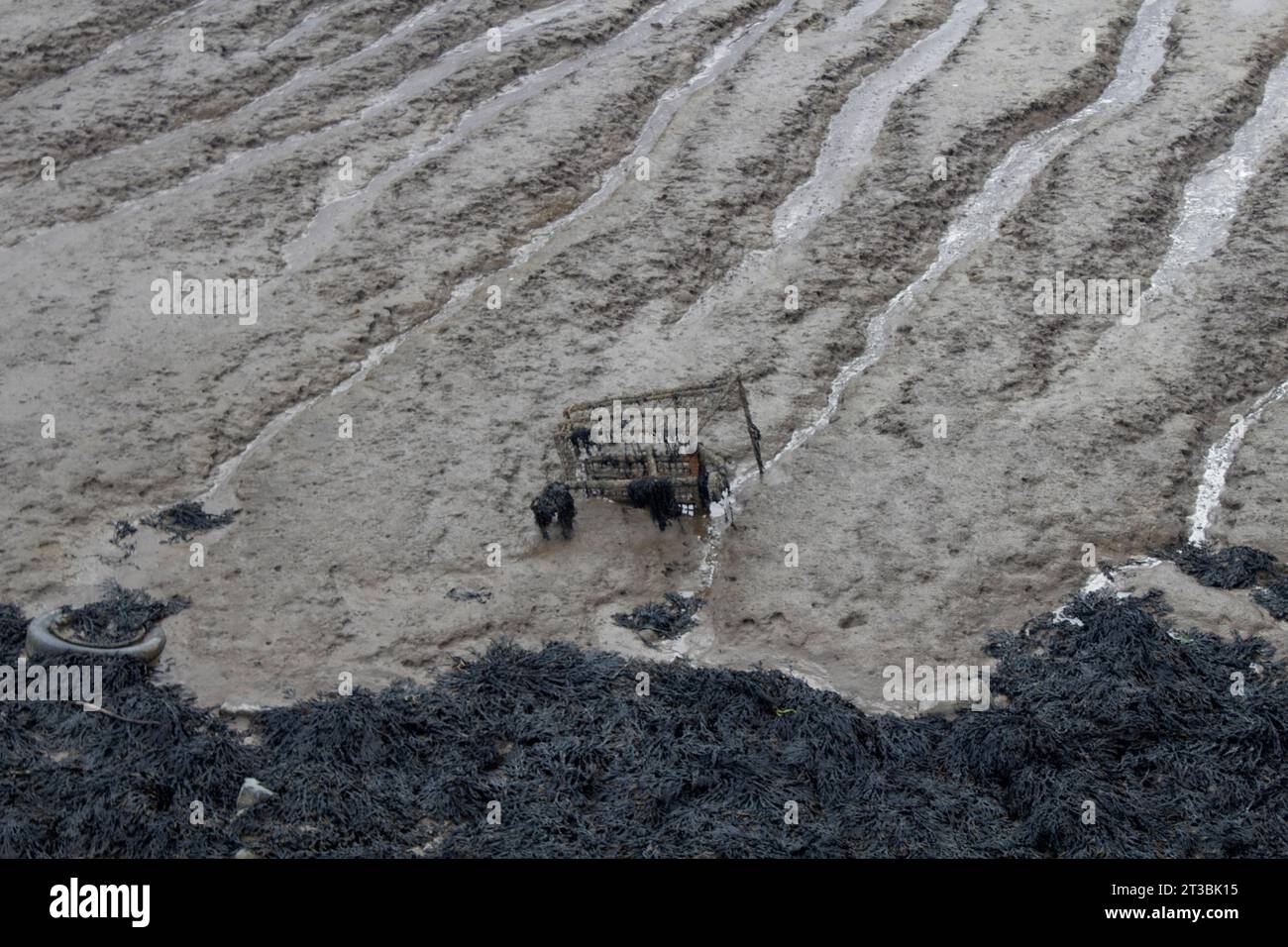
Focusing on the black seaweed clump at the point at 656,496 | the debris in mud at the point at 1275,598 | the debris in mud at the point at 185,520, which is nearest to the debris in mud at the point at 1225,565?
the debris in mud at the point at 1275,598

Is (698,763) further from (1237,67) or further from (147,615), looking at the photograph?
(1237,67)

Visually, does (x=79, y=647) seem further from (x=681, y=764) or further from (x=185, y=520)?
(x=681, y=764)

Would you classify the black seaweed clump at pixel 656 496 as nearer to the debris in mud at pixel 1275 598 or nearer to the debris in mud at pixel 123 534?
the debris in mud at pixel 123 534

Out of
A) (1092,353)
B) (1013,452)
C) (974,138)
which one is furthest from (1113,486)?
(974,138)

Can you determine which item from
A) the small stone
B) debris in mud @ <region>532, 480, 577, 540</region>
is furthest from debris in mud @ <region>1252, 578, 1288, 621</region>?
the small stone

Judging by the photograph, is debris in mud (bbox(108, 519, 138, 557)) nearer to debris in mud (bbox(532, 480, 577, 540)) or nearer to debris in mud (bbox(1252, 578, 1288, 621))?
debris in mud (bbox(532, 480, 577, 540))
